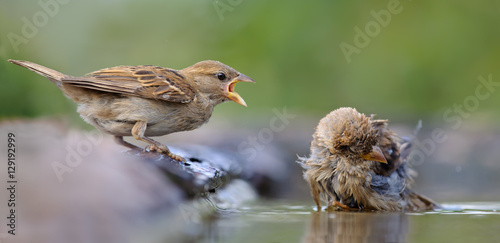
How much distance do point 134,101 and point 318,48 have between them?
18.2ft

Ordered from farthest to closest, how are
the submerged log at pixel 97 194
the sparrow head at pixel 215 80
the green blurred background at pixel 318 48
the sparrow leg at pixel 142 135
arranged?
the green blurred background at pixel 318 48 → the sparrow head at pixel 215 80 → the sparrow leg at pixel 142 135 → the submerged log at pixel 97 194

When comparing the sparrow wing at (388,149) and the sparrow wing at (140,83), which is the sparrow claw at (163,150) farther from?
the sparrow wing at (388,149)

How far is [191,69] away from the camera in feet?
18.5

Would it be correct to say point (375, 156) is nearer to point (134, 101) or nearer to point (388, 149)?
point (388, 149)

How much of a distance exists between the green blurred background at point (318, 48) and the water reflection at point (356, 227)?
16.8 ft

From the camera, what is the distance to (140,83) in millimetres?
5066

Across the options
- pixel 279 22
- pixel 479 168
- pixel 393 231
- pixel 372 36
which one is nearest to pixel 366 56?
pixel 372 36

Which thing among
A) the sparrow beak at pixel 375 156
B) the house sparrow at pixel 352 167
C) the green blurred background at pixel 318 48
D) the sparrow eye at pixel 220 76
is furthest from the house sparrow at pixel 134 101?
the green blurred background at pixel 318 48

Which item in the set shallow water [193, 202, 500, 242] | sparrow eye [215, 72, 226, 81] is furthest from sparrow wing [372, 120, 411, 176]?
sparrow eye [215, 72, 226, 81]

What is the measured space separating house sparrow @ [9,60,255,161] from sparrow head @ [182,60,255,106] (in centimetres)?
20

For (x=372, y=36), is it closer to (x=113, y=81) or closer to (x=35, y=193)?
(x=113, y=81)

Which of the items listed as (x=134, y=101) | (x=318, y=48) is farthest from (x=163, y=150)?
(x=318, y=48)

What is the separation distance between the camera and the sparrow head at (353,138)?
5.15 m

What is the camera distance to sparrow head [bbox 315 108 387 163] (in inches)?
203
